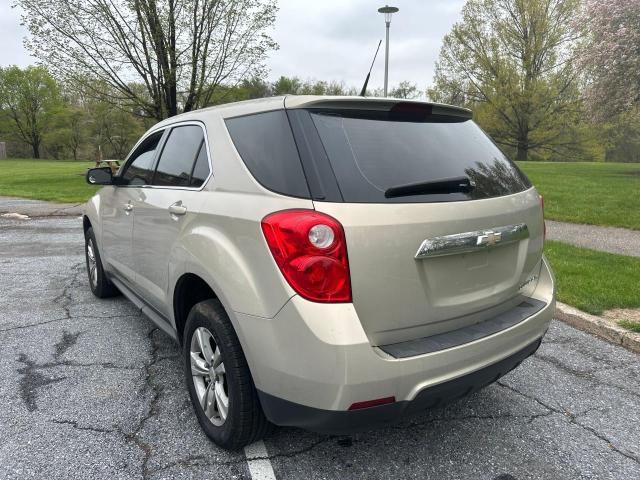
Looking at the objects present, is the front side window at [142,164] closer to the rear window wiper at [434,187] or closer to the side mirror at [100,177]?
the side mirror at [100,177]

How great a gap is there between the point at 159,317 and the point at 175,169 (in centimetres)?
100

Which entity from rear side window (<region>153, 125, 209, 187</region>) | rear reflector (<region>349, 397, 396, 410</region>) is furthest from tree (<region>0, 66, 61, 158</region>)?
rear reflector (<region>349, 397, 396, 410</region>)

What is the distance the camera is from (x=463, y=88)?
121ft

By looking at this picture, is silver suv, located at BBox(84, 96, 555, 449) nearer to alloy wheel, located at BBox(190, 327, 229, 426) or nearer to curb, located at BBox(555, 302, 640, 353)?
alloy wheel, located at BBox(190, 327, 229, 426)

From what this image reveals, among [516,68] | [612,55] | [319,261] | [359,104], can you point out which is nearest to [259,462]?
[319,261]

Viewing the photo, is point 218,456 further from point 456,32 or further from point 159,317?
point 456,32

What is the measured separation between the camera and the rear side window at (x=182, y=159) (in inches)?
109

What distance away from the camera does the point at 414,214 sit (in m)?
2.05

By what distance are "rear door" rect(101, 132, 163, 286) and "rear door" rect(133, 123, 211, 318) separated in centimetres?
17

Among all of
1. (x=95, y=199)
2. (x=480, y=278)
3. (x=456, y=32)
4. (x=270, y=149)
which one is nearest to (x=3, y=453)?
(x=270, y=149)

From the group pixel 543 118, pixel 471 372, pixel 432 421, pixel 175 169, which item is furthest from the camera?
pixel 543 118

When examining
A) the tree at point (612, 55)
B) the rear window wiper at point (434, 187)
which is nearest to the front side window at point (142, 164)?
the rear window wiper at point (434, 187)

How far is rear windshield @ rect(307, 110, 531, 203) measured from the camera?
6.77 feet

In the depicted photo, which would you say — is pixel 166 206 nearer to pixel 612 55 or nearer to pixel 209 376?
pixel 209 376
